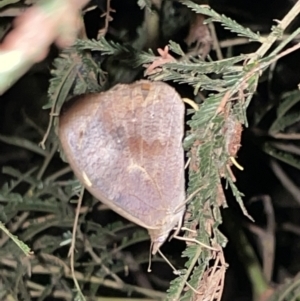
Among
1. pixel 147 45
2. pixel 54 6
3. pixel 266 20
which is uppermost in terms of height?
pixel 54 6

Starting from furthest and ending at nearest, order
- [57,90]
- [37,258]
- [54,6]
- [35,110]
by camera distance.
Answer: [35,110]
[37,258]
[57,90]
[54,6]

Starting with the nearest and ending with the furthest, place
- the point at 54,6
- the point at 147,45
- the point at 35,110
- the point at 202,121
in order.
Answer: the point at 54,6
the point at 202,121
the point at 147,45
the point at 35,110

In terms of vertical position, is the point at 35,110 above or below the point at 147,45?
below

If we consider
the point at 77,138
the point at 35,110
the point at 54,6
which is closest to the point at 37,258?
the point at 35,110

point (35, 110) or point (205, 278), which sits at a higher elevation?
point (205, 278)

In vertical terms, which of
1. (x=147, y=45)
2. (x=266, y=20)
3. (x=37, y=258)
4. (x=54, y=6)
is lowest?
(x=37, y=258)

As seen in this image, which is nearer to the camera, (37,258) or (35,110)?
(37,258)

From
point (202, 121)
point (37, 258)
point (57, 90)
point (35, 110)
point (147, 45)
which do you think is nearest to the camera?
point (202, 121)

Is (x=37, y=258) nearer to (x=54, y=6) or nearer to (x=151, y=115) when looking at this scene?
(x=151, y=115)

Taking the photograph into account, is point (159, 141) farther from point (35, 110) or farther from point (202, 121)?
point (35, 110)
